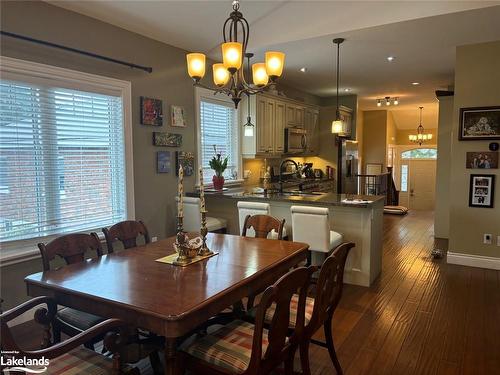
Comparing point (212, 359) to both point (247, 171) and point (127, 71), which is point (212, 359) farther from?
point (247, 171)

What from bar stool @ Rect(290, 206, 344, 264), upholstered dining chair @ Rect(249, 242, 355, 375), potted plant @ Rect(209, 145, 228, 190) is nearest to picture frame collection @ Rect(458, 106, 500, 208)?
bar stool @ Rect(290, 206, 344, 264)

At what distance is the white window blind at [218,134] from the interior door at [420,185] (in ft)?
26.1

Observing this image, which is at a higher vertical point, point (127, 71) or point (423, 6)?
point (423, 6)

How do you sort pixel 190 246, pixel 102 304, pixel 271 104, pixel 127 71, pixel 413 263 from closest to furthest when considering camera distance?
1. pixel 102 304
2. pixel 190 246
3. pixel 127 71
4. pixel 413 263
5. pixel 271 104

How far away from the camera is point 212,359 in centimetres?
177

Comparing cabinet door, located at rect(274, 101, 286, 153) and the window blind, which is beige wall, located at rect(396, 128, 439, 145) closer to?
cabinet door, located at rect(274, 101, 286, 153)

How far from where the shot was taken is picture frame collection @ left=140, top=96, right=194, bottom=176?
13.7 ft

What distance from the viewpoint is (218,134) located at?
5.46 m

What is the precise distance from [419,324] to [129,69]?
12.6 feet

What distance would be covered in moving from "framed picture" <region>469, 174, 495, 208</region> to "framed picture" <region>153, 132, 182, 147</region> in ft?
12.4

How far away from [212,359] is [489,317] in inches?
109

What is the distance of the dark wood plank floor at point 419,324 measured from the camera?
251cm

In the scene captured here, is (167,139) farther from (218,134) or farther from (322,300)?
(322,300)

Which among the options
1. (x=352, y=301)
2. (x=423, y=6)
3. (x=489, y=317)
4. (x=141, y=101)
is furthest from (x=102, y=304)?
(x=423, y=6)
